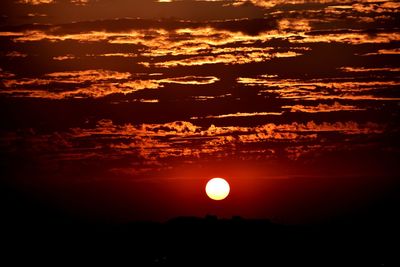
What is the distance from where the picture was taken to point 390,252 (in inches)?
2491

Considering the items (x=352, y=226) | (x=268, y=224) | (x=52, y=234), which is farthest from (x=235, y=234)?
(x=52, y=234)

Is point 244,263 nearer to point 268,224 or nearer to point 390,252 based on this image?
point 268,224

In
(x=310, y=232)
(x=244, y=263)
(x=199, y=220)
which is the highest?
(x=199, y=220)

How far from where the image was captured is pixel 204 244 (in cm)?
6100

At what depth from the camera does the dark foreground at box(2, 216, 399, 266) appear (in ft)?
189

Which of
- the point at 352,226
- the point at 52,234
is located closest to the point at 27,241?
the point at 52,234

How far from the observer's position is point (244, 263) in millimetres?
56406

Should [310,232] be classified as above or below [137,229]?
below

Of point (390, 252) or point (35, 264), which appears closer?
point (35, 264)

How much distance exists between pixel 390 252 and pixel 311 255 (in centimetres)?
962

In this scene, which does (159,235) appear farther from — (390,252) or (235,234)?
(390,252)

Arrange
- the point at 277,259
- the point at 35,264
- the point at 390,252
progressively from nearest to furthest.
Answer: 1. the point at 35,264
2. the point at 277,259
3. the point at 390,252

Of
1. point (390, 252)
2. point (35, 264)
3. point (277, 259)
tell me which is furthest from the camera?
point (390, 252)

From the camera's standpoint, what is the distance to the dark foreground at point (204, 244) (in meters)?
57.7
